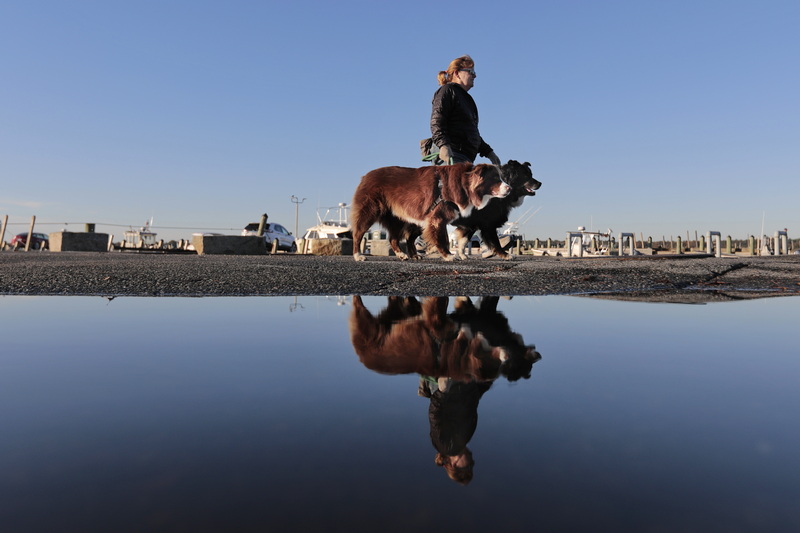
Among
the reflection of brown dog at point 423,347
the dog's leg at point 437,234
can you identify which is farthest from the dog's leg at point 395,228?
the reflection of brown dog at point 423,347

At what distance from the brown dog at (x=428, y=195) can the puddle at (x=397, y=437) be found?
3679 mm

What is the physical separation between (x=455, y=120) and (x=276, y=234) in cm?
2564

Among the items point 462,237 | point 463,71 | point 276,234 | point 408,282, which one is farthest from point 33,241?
point 408,282

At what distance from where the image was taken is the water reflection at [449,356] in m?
0.99

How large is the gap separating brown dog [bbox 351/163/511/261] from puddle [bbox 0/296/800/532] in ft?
12.1

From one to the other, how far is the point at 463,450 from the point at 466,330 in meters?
1.27

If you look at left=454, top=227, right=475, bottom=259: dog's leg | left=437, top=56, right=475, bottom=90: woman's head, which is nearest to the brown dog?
left=454, top=227, right=475, bottom=259: dog's leg

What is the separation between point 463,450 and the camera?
0.90m

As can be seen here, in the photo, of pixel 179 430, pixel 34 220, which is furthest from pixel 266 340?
pixel 34 220

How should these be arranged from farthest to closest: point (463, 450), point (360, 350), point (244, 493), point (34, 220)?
point (34, 220) → point (360, 350) → point (463, 450) → point (244, 493)

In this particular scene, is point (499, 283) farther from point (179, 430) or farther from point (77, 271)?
point (77, 271)

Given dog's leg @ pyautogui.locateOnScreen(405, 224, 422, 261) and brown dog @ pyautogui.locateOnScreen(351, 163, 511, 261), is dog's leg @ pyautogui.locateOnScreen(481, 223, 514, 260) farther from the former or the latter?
dog's leg @ pyautogui.locateOnScreen(405, 224, 422, 261)

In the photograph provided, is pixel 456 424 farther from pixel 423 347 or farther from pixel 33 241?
pixel 33 241

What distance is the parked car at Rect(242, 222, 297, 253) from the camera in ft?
97.3
